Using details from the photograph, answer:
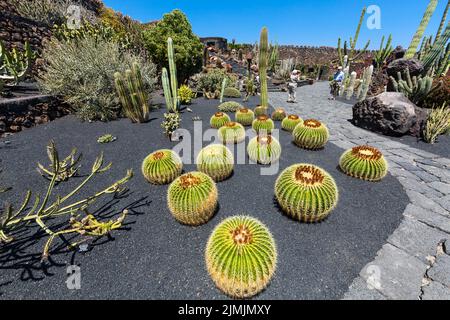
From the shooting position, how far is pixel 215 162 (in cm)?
434

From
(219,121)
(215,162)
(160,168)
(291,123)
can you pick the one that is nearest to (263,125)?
(291,123)

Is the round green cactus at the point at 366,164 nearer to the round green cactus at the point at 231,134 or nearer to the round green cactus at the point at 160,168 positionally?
the round green cactus at the point at 231,134

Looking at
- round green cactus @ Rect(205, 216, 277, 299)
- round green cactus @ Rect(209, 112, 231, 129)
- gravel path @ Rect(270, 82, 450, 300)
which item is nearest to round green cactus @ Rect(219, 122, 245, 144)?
round green cactus @ Rect(209, 112, 231, 129)

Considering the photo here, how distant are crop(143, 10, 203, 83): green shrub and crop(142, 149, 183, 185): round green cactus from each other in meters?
10.5

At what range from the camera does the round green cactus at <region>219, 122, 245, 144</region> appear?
6.22 meters

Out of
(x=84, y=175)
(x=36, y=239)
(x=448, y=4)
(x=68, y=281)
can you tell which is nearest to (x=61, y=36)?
(x=84, y=175)

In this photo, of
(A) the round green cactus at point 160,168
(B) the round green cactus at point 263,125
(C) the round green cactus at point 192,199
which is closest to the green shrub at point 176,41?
(B) the round green cactus at point 263,125

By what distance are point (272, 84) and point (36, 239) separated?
66.7 feet

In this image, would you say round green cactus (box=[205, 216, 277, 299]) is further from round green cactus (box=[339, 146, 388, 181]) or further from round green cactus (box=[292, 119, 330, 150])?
round green cactus (box=[292, 119, 330, 150])

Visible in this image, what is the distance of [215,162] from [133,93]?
505 centimetres

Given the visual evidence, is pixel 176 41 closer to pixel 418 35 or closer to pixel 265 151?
pixel 265 151

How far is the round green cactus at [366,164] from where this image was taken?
4.40 m

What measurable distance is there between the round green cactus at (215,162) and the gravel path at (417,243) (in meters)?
2.76
